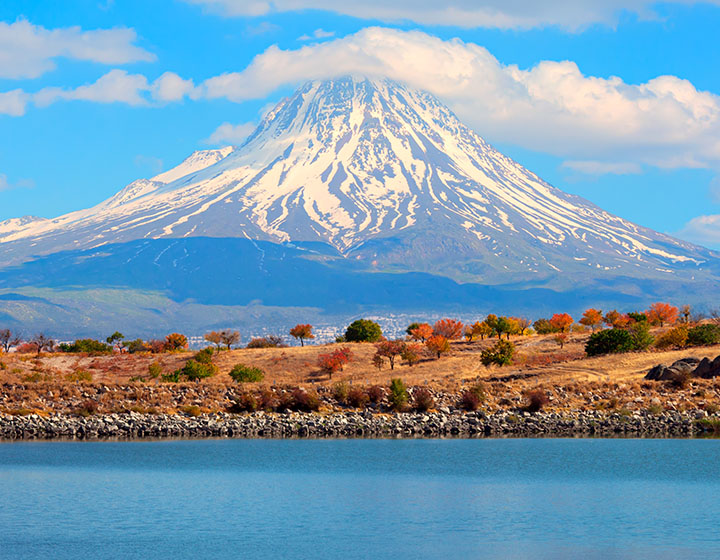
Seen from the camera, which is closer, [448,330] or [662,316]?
[662,316]

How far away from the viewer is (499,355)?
82.6 metres

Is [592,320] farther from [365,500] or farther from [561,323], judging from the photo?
[365,500]

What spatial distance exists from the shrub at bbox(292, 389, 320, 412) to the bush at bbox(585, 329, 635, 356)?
24.0m

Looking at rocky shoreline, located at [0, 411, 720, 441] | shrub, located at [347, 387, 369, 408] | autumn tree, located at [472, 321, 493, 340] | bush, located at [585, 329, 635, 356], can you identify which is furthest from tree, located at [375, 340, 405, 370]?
rocky shoreline, located at [0, 411, 720, 441]

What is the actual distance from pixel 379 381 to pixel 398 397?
1073 centimetres

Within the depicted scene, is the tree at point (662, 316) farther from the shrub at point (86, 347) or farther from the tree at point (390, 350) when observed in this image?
the shrub at point (86, 347)

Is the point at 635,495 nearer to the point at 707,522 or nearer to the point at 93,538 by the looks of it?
the point at 707,522

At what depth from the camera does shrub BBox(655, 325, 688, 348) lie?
80438mm

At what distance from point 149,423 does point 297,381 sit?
66.8 ft

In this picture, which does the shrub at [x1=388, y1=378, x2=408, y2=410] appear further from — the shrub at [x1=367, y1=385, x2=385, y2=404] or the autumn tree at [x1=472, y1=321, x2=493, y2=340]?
the autumn tree at [x1=472, y1=321, x2=493, y2=340]

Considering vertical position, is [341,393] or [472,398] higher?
[341,393]

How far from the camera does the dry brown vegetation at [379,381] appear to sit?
6575 cm

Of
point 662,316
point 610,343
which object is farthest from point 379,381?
point 662,316

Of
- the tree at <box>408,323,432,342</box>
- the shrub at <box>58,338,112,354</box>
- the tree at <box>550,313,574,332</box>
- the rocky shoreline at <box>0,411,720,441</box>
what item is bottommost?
the rocky shoreline at <box>0,411,720,441</box>
